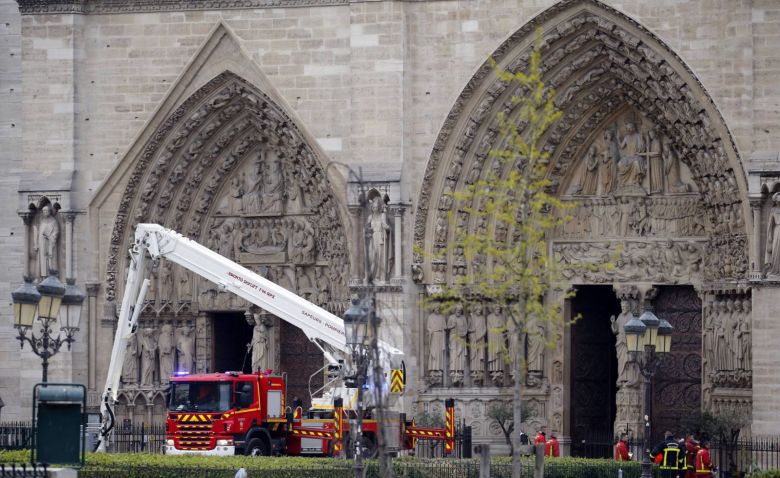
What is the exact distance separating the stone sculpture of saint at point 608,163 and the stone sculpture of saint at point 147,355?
8.55m

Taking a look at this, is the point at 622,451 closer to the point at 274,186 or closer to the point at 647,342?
the point at 647,342

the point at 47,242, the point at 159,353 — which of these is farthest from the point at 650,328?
the point at 47,242

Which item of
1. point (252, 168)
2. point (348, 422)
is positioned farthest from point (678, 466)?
point (252, 168)

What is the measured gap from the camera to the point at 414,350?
3616 cm

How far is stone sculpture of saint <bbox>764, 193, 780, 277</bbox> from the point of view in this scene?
32.5m

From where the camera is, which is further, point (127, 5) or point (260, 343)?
point (260, 343)

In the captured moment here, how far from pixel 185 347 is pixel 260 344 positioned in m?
1.45

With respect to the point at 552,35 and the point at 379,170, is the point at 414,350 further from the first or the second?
the point at 552,35

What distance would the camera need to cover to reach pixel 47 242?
37.6 meters

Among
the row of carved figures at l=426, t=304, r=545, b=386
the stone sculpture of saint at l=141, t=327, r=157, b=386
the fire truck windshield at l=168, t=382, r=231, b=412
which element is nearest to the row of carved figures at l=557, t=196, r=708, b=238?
the row of carved figures at l=426, t=304, r=545, b=386

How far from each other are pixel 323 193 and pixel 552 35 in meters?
4.98

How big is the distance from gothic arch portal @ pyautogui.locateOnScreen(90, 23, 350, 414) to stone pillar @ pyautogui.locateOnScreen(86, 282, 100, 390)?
0.63 feet

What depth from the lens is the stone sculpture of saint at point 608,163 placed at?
1417 inches

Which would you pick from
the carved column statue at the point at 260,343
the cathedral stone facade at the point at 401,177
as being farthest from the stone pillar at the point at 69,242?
the carved column statue at the point at 260,343
